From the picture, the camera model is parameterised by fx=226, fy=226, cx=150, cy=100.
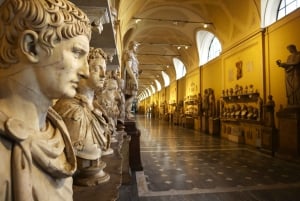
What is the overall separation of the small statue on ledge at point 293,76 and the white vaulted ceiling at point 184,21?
2891 mm

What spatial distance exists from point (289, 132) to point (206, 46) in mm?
10042

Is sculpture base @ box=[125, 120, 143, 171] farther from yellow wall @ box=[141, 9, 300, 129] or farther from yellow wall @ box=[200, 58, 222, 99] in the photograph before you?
yellow wall @ box=[200, 58, 222, 99]

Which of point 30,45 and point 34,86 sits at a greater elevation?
point 30,45

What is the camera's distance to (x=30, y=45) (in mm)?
709

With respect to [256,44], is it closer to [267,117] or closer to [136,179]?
[267,117]

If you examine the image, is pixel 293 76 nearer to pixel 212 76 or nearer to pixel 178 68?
pixel 212 76

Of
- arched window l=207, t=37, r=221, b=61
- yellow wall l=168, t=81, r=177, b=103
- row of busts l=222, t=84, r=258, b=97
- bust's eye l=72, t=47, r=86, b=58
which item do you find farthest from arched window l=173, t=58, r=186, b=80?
bust's eye l=72, t=47, r=86, b=58

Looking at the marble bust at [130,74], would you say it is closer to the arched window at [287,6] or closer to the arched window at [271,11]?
the arched window at [287,6]

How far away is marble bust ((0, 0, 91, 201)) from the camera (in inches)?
25.2

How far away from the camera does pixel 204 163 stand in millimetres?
6277

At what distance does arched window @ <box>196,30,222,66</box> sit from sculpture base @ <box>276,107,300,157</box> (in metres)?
8.48

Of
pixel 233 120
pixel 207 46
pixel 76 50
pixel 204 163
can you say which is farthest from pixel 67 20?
pixel 207 46

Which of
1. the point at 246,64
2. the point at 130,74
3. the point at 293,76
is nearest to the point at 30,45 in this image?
the point at 130,74

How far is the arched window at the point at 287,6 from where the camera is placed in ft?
25.6
